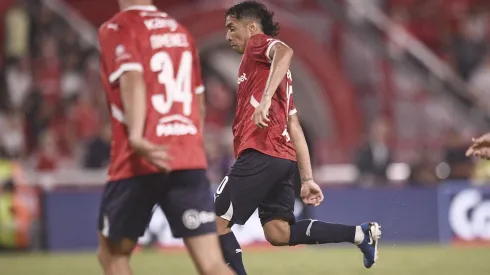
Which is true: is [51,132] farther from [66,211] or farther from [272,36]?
[272,36]

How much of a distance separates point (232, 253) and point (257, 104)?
1.11 meters

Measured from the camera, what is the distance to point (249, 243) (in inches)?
642

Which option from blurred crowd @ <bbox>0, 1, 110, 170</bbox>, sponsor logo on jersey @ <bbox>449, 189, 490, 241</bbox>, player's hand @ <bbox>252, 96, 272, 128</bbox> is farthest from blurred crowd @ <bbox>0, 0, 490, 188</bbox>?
player's hand @ <bbox>252, 96, 272, 128</bbox>

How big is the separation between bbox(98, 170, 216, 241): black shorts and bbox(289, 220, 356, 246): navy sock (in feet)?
7.57

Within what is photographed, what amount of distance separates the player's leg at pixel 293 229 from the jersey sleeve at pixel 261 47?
98 cm

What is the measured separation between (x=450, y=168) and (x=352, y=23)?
15.3ft

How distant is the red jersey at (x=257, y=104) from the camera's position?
8289 millimetres

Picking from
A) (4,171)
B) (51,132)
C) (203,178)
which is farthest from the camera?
(51,132)

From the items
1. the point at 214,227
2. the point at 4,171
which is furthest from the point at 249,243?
the point at 214,227

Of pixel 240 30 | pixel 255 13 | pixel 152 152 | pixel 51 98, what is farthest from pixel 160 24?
pixel 51 98

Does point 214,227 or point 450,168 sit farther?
point 450,168

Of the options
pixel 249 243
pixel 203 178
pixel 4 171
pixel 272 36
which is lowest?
pixel 249 243

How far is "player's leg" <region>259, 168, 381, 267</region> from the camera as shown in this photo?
28.1ft

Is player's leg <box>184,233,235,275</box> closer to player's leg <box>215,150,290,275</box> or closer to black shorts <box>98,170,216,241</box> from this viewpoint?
black shorts <box>98,170,216,241</box>
